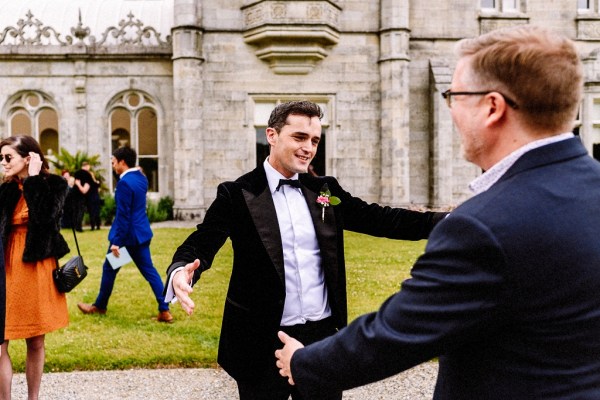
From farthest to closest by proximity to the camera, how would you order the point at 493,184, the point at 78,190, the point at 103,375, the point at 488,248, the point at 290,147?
the point at 78,190
the point at 103,375
the point at 290,147
the point at 493,184
the point at 488,248

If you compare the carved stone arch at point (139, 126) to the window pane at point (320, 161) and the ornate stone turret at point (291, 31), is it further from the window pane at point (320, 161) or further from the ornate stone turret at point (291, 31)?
the window pane at point (320, 161)

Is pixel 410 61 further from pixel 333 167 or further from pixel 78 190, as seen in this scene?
pixel 78 190

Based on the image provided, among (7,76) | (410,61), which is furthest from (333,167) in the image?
(7,76)

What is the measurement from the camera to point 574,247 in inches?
47.4

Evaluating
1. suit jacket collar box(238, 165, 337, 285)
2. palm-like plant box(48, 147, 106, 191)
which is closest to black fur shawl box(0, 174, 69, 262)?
suit jacket collar box(238, 165, 337, 285)

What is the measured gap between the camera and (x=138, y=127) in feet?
54.2

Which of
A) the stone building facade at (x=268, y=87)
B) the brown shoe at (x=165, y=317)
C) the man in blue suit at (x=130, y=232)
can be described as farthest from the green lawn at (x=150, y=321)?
the stone building facade at (x=268, y=87)

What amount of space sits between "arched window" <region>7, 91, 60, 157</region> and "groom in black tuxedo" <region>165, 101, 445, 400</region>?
14717 millimetres

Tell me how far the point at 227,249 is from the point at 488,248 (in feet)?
32.1

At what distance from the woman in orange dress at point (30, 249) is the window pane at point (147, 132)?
12.8 meters

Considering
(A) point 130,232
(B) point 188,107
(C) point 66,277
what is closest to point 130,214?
(A) point 130,232

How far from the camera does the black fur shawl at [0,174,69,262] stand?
3992 millimetres

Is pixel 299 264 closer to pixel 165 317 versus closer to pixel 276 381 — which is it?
pixel 276 381

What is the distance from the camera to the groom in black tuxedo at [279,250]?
266 cm
